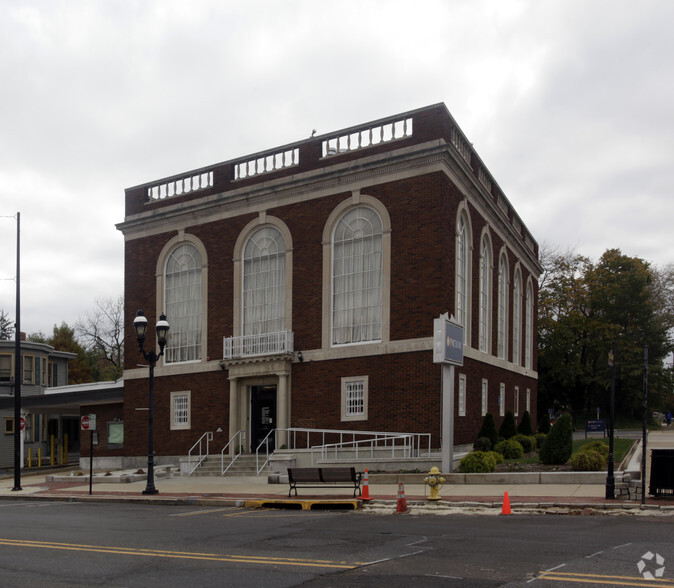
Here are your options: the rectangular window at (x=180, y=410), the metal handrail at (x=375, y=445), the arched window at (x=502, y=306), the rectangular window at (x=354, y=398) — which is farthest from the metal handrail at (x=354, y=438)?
the arched window at (x=502, y=306)

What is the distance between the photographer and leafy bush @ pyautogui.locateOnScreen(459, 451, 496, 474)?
22.1m

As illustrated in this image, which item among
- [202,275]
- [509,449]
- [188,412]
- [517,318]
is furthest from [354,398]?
[517,318]

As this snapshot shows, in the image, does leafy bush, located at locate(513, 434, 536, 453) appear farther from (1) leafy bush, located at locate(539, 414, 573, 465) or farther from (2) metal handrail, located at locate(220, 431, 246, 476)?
(2) metal handrail, located at locate(220, 431, 246, 476)

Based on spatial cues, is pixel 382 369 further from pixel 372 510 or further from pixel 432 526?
pixel 432 526

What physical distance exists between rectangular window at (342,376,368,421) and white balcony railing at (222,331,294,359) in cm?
279

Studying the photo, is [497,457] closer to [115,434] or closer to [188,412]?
[188,412]

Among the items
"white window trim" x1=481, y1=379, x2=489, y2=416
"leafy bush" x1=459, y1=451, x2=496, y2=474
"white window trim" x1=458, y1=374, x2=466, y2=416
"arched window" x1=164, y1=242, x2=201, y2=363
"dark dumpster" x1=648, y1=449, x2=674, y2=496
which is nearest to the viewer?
"dark dumpster" x1=648, y1=449, x2=674, y2=496

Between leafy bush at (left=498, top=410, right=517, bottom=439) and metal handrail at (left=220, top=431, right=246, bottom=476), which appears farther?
leafy bush at (left=498, top=410, right=517, bottom=439)

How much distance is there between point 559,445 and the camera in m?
23.4

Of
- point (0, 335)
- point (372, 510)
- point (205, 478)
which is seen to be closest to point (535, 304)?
point (205, 478)

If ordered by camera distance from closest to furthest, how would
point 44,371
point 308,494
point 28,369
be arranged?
point 308,494 < point 28,369 < point 44,371

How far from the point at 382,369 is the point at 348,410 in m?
1.98

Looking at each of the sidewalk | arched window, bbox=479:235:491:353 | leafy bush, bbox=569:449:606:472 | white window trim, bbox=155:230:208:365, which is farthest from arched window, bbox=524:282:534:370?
the sidewalk

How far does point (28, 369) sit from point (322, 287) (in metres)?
27.7
